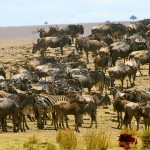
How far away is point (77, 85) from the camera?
103 feet

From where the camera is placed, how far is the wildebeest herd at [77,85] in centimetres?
2255

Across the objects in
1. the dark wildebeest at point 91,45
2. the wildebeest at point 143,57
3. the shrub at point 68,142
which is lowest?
the shrub at point 68,142

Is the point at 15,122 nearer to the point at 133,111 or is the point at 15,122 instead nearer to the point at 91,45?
the point at 133,111

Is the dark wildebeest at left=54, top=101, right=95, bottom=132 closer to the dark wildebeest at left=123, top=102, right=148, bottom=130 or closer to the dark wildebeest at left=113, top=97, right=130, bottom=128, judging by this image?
the dark wildebeest at left=113, top=97, right=130, bottom=128

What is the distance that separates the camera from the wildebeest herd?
22.5m

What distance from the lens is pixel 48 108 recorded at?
23.2 metres

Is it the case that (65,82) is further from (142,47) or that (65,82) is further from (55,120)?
(142,47)

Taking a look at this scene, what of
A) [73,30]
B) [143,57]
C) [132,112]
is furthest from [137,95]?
[73,30]

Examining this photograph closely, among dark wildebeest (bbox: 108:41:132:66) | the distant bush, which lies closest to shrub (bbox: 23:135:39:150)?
the distant bush

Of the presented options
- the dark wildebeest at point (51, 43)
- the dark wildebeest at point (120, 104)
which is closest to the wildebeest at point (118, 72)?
the dark wildebeest at point (120, 104)

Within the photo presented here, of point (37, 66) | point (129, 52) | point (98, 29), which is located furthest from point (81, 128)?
point (98, 29)

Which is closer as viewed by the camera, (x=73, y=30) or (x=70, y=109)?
(x=70, y=109)

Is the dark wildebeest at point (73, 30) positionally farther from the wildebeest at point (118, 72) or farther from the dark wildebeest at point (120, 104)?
the dark wildebeest at point (120, 104)

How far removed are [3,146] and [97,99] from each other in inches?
395
